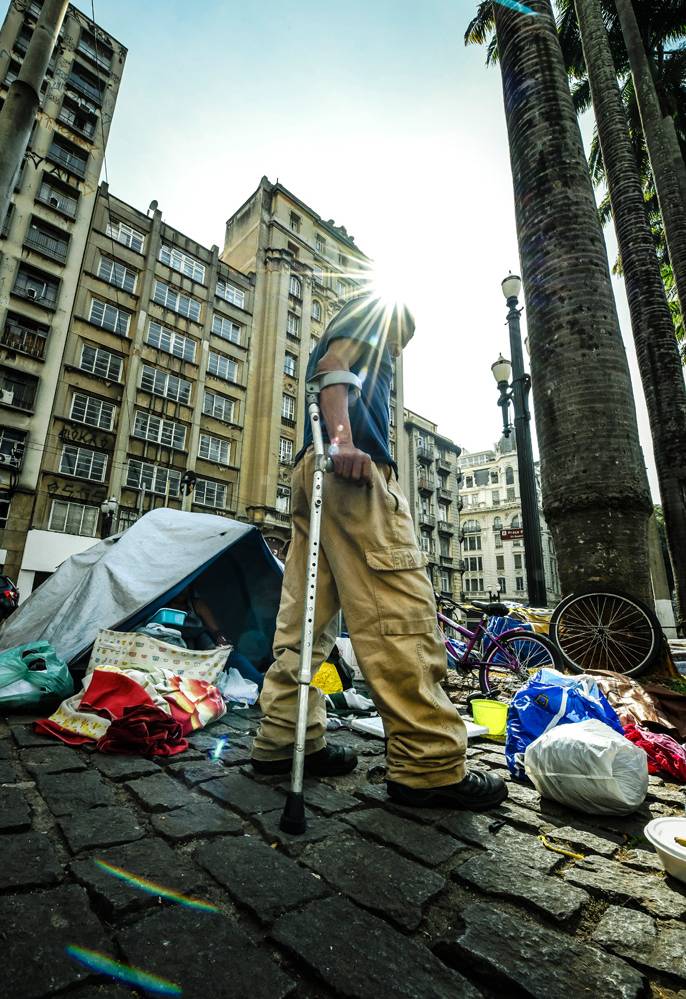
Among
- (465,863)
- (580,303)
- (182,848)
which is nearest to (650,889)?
(465,863)

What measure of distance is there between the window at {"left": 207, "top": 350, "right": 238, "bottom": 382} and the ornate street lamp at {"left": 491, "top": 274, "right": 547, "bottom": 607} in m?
18.9

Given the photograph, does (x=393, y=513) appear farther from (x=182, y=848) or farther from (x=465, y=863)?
(x=182, y=848)

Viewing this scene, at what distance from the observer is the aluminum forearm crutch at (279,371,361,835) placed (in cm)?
157

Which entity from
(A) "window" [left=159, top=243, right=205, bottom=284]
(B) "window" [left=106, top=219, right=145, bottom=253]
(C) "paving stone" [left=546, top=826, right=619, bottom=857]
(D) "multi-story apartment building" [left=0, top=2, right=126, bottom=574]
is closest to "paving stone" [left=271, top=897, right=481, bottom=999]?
(C) "paving stone" [left=546, top=826, right=619, bottom=857]

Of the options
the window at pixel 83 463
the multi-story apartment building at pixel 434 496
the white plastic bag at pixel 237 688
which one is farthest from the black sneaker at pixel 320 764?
the multi-story apartment building at pixel 434 496

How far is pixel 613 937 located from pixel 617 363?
4169 millimetres

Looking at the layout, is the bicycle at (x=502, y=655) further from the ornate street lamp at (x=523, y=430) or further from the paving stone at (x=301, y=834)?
the paving stone at (x=301, y=834)

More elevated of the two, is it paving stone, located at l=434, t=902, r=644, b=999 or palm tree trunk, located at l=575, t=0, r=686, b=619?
palm tree trunk, located at l=575, t=0, r=686, b=619

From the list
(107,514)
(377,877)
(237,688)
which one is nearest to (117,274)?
(107,514)

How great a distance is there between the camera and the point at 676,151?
987 centimetres

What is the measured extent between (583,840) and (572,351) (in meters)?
3.83

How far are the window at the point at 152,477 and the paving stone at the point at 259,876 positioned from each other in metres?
21.4

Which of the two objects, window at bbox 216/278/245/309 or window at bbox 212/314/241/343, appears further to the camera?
window at bbox 216/278/245/309

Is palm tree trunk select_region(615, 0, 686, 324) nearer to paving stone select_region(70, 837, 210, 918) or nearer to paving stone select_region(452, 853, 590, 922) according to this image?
paving stone select_region(452, 853, 590, 922)
